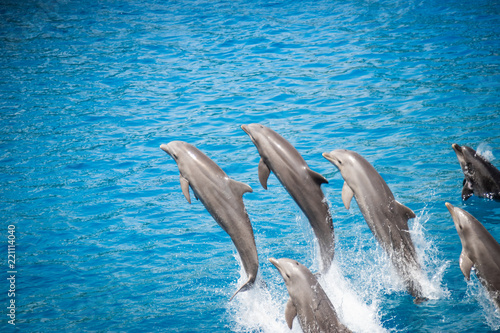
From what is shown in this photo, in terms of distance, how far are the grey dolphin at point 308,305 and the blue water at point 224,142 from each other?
1199 millimetres

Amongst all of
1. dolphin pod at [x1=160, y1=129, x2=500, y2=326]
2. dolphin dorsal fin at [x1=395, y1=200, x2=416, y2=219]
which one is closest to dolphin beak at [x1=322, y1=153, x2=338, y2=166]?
dolphin pod at [x1=160, y1=129, x2=500, y2=326]

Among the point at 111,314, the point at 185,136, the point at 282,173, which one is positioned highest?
the point at 282,173

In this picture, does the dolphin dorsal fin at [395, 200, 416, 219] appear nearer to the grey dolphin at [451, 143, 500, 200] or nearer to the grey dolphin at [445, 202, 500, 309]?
the grey dolphin at [445, 202, 500, 309]

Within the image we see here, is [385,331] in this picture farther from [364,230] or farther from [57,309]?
[57,309]

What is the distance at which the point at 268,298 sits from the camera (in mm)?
8352

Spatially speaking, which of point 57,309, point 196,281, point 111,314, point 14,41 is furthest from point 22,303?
point 14,41

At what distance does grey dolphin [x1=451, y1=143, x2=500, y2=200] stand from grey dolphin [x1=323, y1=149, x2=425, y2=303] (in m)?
3.43

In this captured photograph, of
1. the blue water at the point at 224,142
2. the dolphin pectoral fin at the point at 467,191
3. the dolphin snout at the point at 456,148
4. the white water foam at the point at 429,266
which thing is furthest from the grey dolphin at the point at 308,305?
the dolphin pectoral fin at the point at 467,191

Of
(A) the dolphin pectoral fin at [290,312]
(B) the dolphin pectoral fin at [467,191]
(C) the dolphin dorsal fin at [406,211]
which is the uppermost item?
(C) the dolphin dorsal fin at [406,211]

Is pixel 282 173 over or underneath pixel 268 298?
over

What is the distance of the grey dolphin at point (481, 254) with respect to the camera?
266 inches

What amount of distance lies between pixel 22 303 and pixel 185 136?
6.72m

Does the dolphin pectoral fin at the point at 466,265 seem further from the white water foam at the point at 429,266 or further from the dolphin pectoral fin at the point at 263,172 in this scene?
the dolphin pectoral fin at the point at 263,172

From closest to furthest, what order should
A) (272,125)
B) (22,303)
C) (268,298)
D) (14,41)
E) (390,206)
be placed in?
(390,206) → (268,298) → (22,303) → (272,125) → (14,41)
